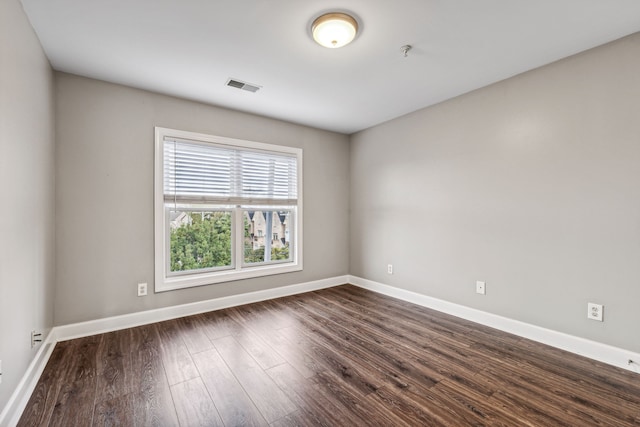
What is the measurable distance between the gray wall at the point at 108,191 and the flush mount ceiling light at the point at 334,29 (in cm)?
186

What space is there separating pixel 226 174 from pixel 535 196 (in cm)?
329

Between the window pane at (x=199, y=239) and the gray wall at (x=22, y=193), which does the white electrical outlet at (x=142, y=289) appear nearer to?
the window pane at (x=199, y=239)

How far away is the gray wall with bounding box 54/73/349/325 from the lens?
2604mm

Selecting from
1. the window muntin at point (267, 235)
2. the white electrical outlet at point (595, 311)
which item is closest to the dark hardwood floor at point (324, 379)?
the white electrical outlet at point (595, 311)

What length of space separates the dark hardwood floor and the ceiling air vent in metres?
2.47

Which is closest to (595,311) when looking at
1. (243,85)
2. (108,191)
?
(243,85)

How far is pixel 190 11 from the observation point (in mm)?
1853

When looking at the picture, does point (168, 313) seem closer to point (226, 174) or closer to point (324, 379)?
point (226, 174)

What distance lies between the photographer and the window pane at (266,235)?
149 inches

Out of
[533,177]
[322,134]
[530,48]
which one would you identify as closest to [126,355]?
[322,134]

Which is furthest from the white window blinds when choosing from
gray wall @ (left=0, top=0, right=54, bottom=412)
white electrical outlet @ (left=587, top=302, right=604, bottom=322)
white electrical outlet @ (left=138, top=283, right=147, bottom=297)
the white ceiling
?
white electrical outlet @ (left=587, top=302, right=604, bottom=322)

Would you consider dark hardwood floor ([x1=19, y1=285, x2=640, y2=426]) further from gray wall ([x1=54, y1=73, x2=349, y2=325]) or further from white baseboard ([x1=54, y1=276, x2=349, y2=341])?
gray wall ([x1=54, y1=73, x2=349, y2=325])

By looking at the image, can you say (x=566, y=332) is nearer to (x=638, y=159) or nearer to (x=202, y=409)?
(x=638, y=159)

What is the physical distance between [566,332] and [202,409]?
2.89 meters
